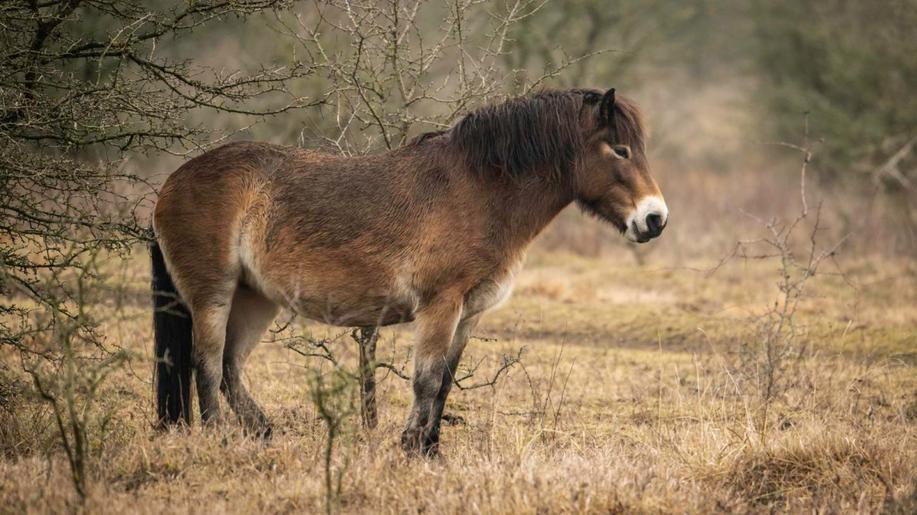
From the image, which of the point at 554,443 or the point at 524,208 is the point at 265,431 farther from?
the point at 524,208

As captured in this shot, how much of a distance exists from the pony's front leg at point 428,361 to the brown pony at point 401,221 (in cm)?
1

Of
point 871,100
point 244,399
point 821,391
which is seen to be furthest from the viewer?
point 871,100

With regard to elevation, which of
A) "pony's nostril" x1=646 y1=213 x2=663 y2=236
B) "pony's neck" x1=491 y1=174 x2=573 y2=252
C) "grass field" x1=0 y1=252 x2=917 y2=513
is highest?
"pony's neck" x1=491 y1=174 x2=573 y2=252

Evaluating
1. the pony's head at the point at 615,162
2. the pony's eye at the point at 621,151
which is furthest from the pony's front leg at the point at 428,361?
the pony's eye at the point at 621,151

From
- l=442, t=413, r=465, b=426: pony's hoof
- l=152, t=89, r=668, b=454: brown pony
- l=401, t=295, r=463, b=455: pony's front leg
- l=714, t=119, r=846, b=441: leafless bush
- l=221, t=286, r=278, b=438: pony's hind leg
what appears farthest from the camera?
l=442, t=413, r=465, b=426: pony's hoof

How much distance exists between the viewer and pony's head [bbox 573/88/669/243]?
6.12 meters

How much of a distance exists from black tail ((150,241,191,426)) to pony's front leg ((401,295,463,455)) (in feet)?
4.89

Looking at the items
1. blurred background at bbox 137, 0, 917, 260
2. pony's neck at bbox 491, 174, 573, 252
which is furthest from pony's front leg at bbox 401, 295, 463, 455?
blurred background at bbox 137, 0, 917, 260

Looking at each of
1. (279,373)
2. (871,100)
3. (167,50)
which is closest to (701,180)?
(871,100)

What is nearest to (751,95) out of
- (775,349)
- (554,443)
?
(775,349)

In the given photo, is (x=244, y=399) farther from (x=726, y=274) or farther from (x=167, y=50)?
(x=167, y=50)

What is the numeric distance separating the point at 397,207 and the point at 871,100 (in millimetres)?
16240

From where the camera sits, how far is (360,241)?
19.7ft

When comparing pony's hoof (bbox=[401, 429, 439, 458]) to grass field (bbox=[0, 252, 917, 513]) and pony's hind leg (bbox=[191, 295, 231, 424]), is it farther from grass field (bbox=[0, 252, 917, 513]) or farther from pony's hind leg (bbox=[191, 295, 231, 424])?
pony's hind leg (bbox=[191, 295, 231, 424])
